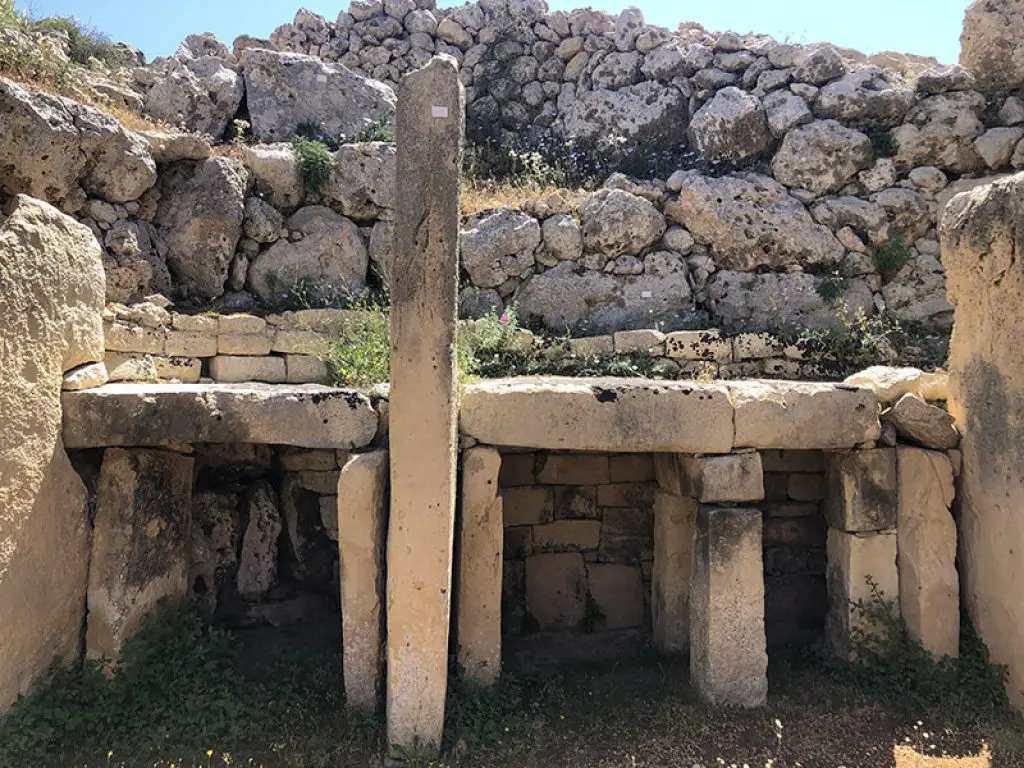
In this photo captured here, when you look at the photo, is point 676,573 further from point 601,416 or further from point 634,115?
point 634,115

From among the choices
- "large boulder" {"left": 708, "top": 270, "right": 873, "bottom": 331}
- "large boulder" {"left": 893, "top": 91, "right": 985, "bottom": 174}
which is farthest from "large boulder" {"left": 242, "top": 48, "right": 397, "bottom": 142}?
"large boulder" {"left": 893, "top": 91, "right": 985, "bottom": 174}

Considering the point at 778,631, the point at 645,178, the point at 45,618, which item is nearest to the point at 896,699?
the point at 778,631

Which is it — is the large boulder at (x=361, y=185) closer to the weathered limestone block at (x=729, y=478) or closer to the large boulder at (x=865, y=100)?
the weathered limestone block at (x=729, y=478)

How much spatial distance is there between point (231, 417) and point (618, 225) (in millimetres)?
5193

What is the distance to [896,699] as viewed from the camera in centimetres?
419

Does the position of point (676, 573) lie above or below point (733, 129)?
below

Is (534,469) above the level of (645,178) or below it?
below

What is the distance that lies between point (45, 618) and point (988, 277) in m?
6.16

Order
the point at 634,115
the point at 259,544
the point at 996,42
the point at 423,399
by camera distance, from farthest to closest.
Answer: the point at 634,115, the point at 996,42, the point at 259,544, the point at 423,399

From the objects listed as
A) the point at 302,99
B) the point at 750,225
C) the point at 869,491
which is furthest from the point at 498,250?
the point at 869,491

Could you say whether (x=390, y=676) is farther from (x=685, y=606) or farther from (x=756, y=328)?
(x=756, y=328)

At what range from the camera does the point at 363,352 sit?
492 centimetres

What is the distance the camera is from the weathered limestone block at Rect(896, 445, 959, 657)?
4340 mm

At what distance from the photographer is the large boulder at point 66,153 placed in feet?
19.5
